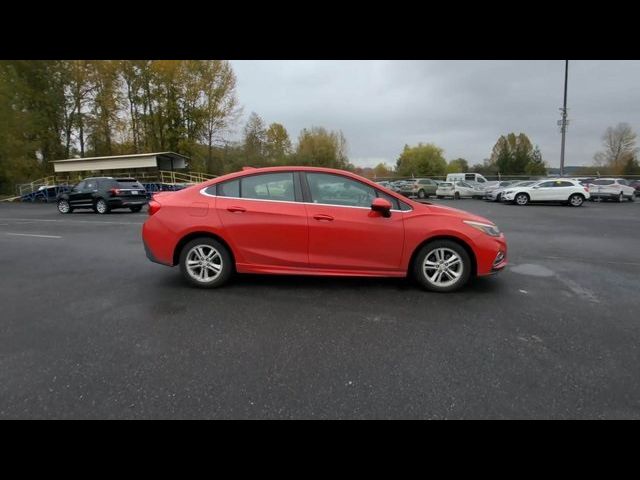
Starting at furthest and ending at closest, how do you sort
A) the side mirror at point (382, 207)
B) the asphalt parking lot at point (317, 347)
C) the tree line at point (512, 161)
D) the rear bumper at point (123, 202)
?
the tree line at point (512, 161)
the rear bumper at point (123, 202)
the side mirror at point (382, 207)
the asphalt parking lot at point (317, 347)

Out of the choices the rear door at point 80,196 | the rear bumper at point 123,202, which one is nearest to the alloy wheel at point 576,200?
the rear bumper at point 123,202

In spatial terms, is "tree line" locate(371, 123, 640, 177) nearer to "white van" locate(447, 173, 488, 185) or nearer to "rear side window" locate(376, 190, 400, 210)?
"white van" locate(447, 173, 488, 185)

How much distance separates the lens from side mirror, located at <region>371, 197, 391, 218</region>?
3.96 m

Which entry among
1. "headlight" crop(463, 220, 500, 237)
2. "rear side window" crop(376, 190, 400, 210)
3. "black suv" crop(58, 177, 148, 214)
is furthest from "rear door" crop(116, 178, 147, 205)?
"headlight" crop(463, 220, 500, 237)

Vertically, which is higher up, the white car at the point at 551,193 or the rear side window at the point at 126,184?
the rear side window at the point at 126,184

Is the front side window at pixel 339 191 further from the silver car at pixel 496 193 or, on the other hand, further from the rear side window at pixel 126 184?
the silver car at pixel 496 193

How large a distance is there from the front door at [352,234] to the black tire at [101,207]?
45.4 feet

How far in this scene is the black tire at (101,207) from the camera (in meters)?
14.3

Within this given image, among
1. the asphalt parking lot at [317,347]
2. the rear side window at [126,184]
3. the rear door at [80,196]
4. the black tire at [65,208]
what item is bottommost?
the asphalt parking lot at [317,347]

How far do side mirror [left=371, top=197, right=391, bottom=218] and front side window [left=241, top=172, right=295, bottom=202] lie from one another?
3.45 feet

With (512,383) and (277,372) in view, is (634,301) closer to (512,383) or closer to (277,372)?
(512,383)

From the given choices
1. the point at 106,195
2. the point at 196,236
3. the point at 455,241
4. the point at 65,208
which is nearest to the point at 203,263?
the point at 196,236

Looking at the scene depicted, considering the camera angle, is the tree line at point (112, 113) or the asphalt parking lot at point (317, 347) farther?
the tree line at point (112, 113)

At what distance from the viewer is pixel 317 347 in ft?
9.27
